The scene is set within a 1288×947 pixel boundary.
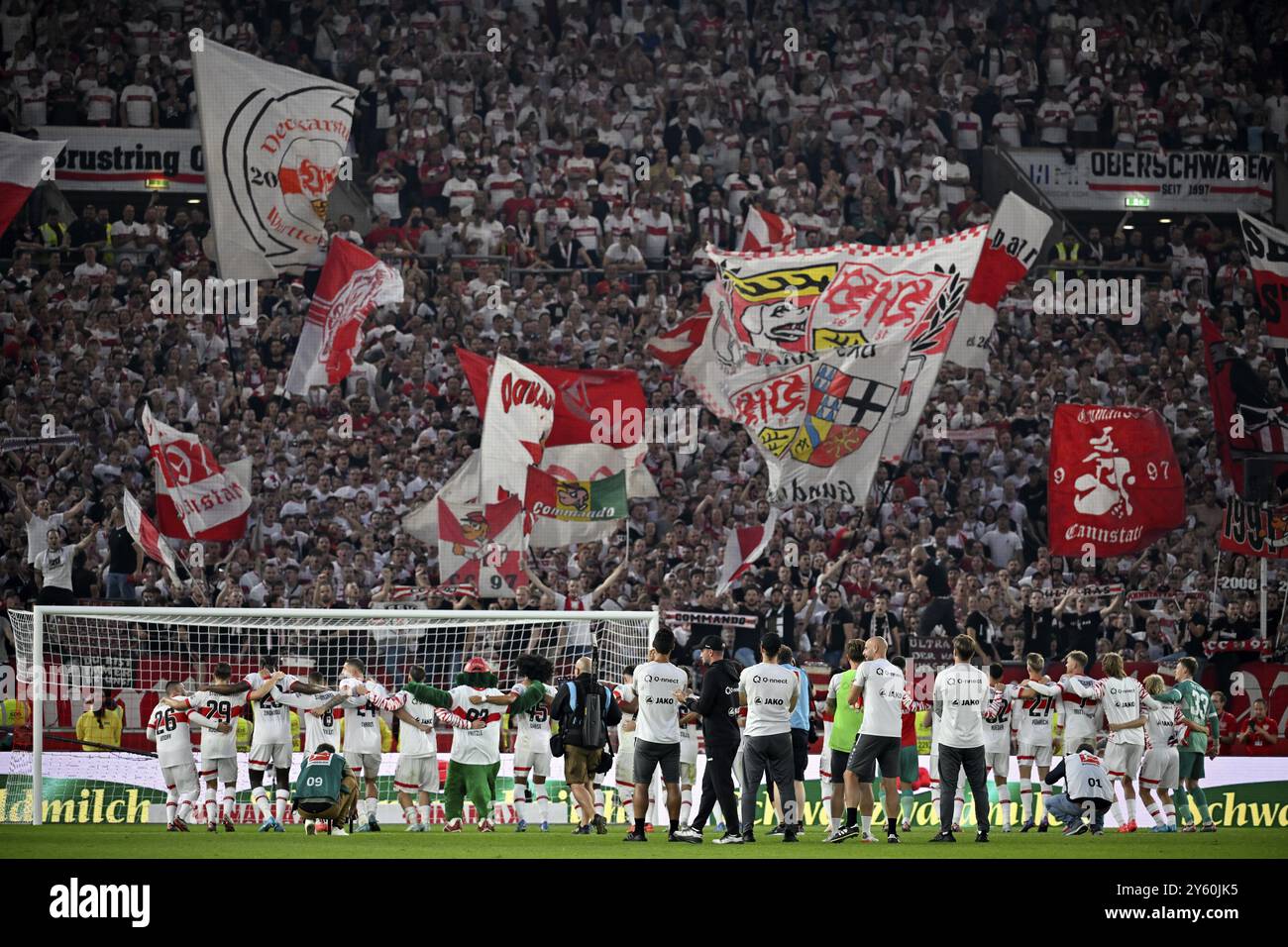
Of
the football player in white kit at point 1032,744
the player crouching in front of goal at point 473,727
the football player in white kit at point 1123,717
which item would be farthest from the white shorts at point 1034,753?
the player crouching in front of goal at point 473,727

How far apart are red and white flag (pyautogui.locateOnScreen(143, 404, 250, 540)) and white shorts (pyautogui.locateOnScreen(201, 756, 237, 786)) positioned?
6626 millimetres

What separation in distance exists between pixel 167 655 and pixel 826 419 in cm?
837

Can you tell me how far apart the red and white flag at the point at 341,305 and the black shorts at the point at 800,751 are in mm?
10914

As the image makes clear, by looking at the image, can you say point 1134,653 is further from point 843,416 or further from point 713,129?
point 713,129

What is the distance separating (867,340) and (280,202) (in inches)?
347

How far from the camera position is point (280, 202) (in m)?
27.7

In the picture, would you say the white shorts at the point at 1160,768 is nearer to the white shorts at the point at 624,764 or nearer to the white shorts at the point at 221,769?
the white shorts at the point at 624,764

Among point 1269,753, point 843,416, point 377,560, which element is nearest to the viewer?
point 1269,753

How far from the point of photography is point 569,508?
25016 millimetres

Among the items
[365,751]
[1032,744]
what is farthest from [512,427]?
[1032,744]

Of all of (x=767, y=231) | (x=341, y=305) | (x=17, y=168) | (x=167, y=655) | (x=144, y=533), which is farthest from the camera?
(x=767, y=231)

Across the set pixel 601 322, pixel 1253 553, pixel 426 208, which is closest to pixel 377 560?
pixel 601 322

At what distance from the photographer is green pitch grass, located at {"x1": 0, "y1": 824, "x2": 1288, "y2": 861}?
1529cm

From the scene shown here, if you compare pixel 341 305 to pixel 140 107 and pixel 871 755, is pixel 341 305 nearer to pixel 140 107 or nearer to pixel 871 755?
pixel 140 107
